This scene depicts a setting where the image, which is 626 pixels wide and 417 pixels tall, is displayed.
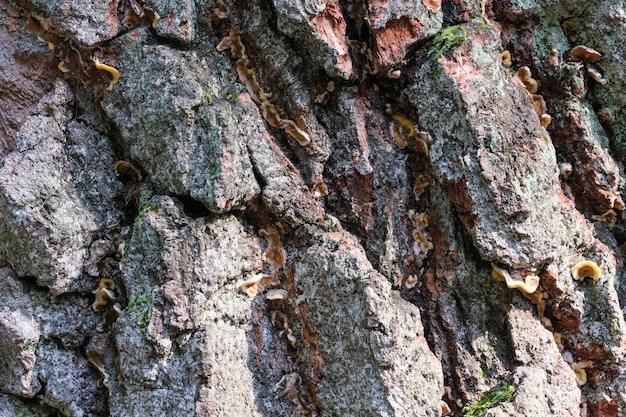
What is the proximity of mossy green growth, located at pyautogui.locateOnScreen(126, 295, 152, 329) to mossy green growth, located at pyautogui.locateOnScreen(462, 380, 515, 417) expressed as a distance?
2092 millimetres

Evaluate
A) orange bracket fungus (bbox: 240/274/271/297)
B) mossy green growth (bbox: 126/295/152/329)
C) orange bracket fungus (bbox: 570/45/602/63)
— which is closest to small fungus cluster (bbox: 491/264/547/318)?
orange bracket fungus (bbox: 240/274/271/297)

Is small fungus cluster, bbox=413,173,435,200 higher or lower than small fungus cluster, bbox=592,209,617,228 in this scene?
higher

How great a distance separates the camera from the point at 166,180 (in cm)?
357

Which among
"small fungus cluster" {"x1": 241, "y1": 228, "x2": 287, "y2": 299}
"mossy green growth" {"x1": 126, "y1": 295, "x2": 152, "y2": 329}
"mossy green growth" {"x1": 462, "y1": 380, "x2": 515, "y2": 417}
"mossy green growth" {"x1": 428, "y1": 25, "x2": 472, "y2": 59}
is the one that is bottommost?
"mossy green growth" {"x1": 462, "y1": 380, "x2": 515, "y2": 417}

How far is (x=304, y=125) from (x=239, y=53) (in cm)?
67

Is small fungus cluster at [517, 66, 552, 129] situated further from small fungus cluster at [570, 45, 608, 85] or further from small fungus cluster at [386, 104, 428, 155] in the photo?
small fungus cluster at [386, 104, 428, 155]

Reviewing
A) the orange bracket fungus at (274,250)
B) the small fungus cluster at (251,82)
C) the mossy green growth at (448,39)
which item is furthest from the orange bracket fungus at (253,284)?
the mossy green growth at (448,39)

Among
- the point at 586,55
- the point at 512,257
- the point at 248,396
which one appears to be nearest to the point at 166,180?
the point at 248,396

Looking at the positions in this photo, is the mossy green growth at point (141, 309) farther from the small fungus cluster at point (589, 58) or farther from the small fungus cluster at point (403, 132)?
the small fungus cluster at point (589, 58)

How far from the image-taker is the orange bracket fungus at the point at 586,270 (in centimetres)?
380

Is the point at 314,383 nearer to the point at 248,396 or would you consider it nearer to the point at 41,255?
the point at 248,396

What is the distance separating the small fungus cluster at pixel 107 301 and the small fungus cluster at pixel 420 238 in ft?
6.56

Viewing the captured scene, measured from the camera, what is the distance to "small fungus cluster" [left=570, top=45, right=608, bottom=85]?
397cm

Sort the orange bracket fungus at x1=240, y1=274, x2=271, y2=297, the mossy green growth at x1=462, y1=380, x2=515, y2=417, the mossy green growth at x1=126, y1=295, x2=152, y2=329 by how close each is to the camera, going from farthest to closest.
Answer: the orange bracket fungus at x1=240, y1=274, x2=271, y2=297 → the mossy green growth at x1=462, y1=380, x2=515, y2=417 → the mossy green growth at x1=126, y1=295, x2=152, y2=329
